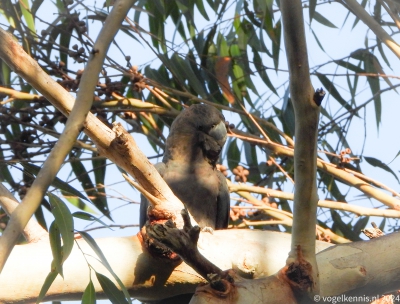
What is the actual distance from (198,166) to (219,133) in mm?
155

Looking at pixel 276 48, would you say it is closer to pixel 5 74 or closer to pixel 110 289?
pixel 5 74

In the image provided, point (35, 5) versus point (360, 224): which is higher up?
point (35, 5)

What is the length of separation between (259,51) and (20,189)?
1240mm

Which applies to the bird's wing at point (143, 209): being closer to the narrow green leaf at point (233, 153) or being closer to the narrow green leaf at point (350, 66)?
the narrow green leaf at point (233, 153)

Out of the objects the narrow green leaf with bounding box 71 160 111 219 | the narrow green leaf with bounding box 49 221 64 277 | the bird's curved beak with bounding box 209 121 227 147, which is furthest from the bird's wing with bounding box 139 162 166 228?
the narrow green leaf with bounding box 49 221 64 277

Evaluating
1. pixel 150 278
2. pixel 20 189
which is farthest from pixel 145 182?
pixel 20 189

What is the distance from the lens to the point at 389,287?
4.10 ft

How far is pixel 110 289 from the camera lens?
132cm

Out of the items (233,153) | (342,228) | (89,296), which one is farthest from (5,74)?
(342,228)

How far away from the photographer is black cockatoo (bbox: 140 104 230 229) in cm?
223

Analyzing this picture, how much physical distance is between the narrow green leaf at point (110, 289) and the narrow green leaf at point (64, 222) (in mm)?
247

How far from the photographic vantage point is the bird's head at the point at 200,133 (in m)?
2.34

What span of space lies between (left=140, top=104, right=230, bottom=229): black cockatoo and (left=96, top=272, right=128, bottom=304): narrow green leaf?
85 centimetres

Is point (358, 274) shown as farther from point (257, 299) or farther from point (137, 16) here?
point (137, 16)
